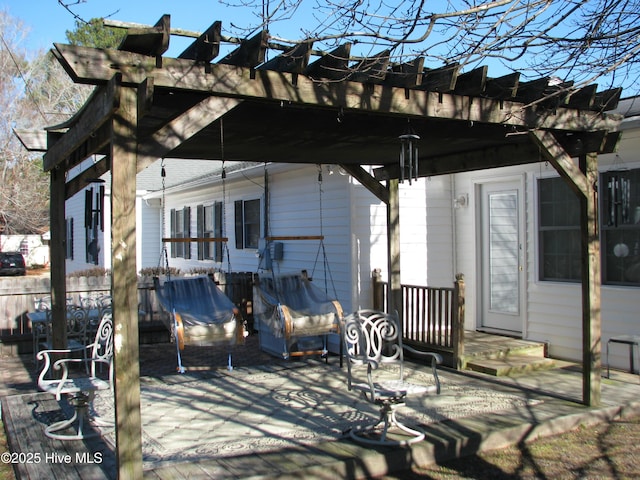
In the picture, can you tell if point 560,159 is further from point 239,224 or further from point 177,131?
point 239,224

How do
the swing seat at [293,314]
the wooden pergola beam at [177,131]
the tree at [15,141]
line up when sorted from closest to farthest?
the wooden pergola beam at [177,131], the swing seat at [293,314], the tree at [15,141]

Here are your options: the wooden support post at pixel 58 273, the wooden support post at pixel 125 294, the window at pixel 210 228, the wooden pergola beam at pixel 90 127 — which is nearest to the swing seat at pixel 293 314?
the wooden support post at pixel 58 273

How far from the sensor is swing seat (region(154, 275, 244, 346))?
759 cm

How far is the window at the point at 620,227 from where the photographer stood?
22.2 ft

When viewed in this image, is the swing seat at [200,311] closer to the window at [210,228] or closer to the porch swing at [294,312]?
the porch swing at [294,312]

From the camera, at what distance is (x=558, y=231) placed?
319 inches

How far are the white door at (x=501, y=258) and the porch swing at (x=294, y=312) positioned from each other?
226cm

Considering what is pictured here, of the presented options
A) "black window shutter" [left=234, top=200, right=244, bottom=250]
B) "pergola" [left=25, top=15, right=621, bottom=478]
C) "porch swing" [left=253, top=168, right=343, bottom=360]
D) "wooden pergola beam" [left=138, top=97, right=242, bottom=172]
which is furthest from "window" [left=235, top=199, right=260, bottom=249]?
"wooden pergola beam" [left=138, top=97, right=242, bottom=172]

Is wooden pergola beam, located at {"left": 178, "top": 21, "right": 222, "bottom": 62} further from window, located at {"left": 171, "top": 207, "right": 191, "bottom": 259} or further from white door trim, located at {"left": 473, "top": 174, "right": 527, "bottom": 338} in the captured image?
window, located at {"left": 171, "top": 207, "right": 191, "bottom": 259}

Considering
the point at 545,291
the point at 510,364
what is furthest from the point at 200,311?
the point at 545,291

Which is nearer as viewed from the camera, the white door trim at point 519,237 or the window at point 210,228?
the white door trim at point 519,237

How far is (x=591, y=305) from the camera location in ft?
19.5

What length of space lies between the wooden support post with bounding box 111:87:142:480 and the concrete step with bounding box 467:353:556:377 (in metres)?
4.59

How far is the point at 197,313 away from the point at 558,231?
4.85 m
